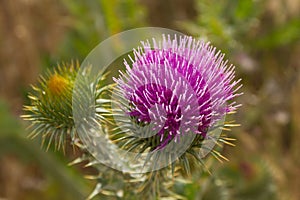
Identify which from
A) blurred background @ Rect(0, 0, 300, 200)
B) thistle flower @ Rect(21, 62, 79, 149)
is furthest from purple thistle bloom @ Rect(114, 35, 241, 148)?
blurred background @ Rect(0, 0, 300, 200)

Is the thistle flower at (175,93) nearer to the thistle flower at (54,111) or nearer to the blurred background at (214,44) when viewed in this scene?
the thistle flower at (54,111)

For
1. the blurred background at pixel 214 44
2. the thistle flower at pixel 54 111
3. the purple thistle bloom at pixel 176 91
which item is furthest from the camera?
the blurred background at pixel 214 44

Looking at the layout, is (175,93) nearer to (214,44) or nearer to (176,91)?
(176,91)

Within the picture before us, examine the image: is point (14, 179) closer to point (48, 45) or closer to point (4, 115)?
point (4, 115)

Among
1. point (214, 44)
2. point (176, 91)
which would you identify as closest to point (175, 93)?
point (176, 91)

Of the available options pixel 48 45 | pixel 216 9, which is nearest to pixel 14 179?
pixel 48 45

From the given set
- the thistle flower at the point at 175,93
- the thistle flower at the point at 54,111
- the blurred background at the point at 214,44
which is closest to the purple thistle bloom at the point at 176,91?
the thistle flower at the point at 175,93

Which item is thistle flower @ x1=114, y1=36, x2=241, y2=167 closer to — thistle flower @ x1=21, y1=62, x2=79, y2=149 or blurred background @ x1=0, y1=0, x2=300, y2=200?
thistle flower @ x1=21, y1=62, x2=79, y2=149
